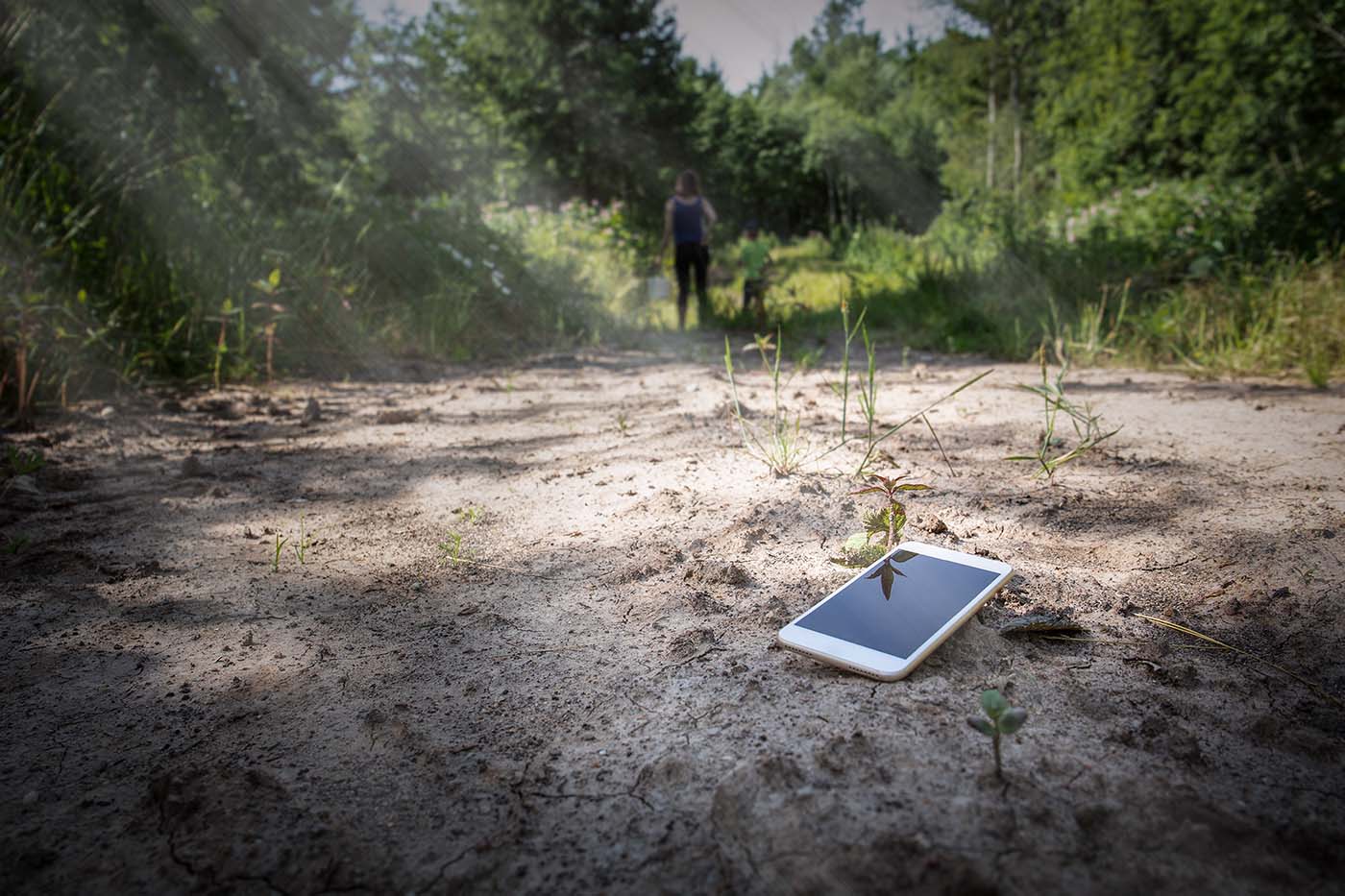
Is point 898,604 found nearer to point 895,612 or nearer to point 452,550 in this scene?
point 895,612

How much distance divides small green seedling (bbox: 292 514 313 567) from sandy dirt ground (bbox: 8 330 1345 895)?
1 cm

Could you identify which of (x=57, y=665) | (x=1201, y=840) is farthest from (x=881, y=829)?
(x=57, y=665)

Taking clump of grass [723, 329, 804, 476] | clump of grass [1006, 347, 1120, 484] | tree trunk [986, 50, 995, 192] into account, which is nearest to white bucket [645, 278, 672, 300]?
clump of grass [723, 329, 804, 476]

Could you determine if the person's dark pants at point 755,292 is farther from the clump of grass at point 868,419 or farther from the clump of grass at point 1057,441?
the clump of grass at point 1057,441

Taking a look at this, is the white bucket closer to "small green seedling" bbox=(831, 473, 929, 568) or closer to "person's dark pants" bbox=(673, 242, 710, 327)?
"person's dark pants" bbox=(673, 242, 710, 327)

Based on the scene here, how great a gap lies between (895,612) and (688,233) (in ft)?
20.8

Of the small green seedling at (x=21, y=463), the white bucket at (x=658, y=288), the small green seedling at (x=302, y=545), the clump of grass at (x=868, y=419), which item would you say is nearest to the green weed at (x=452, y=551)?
the small green seedling at (x=302, y=545)

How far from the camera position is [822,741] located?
111 centimetres

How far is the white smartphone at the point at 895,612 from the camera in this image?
1.28 meters

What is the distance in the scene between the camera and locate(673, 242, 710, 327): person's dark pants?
23.7 ft

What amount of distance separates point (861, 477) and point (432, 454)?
1.59 metres

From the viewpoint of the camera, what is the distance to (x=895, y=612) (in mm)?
1375

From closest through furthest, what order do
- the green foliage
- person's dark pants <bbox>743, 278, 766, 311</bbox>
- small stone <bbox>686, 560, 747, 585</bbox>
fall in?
small stone <bbox>686, 560, 747, 585</bbox>, the green foliage, person's dark pants <bbox>743, 278, 766, 311</bbox>

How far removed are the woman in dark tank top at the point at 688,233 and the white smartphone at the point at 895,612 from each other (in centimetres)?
582
